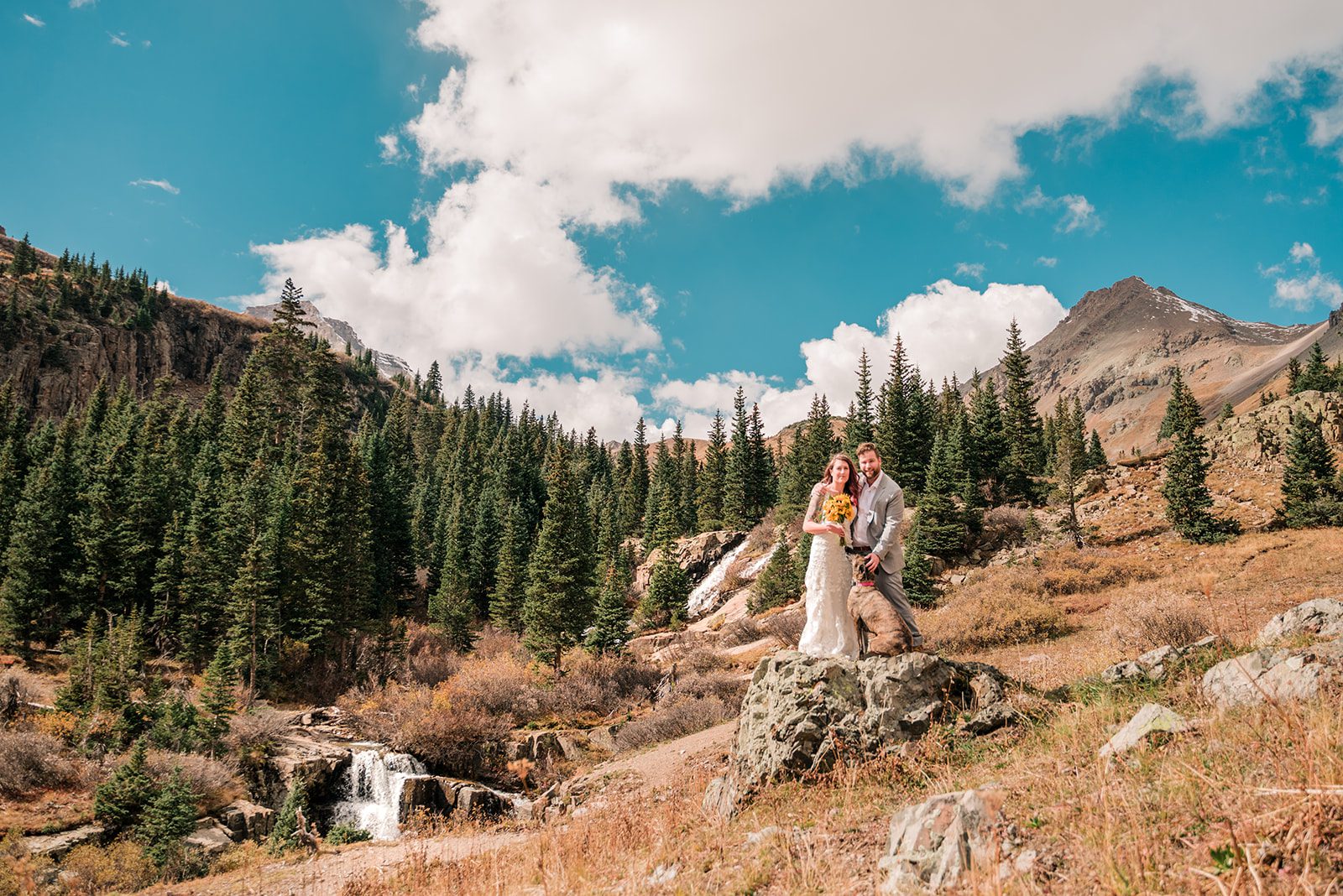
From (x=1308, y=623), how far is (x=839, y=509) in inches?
273

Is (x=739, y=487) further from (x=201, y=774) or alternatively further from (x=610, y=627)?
(x=201, y=774)

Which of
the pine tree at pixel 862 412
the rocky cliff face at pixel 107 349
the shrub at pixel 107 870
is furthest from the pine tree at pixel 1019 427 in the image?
the rocky cliff face at pixel 107 349

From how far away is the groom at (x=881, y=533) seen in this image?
9.23 meters

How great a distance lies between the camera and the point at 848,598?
31.5ft

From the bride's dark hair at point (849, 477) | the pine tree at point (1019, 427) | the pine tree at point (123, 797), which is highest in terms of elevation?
the pine tree at point (1019, 427)

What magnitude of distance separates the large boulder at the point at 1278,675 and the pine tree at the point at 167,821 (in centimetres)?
2386

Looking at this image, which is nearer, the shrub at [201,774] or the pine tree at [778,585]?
the shrub at [201,774]

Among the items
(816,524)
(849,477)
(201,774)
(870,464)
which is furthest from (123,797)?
(870,464)

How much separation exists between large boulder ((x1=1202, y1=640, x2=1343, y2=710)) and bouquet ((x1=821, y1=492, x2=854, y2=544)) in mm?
4430

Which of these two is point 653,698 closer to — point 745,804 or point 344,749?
point 344,749

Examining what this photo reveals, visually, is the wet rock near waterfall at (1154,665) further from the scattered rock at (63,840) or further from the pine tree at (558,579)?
the pine tree at (558,579)

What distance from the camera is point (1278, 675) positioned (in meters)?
6.21

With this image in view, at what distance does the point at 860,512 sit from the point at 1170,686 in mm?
4253

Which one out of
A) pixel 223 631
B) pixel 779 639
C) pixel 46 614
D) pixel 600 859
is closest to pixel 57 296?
pixel 46 614
